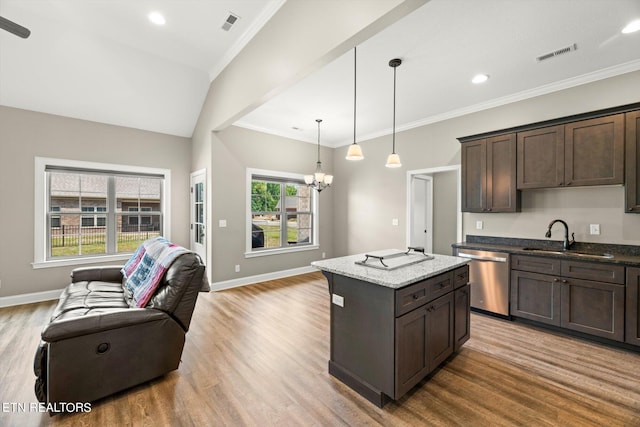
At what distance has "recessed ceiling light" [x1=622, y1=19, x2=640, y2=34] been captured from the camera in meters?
2.37

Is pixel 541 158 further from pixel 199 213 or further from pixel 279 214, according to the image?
pixel 199 213

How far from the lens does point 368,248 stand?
588cm

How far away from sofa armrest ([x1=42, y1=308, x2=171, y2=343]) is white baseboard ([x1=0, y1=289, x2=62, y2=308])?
3284mm

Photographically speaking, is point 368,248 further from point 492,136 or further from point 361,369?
point 361,369

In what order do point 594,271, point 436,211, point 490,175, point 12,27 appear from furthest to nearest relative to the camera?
1. point 436,211
2. point 490,175
3. point 594,271
4. point 12,27

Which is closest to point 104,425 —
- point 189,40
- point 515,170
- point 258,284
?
point 258,284

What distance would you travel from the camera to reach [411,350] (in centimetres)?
198

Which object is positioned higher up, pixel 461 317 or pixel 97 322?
pixel 97 322

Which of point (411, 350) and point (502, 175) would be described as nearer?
point (411, 350)

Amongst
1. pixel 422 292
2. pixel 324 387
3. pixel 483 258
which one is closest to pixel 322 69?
pixel 422 292

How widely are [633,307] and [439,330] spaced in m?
2.04

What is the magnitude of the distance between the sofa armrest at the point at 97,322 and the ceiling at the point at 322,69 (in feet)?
9.53

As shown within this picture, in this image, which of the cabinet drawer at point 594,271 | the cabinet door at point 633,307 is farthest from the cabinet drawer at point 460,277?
the cabinet door at point 633,307

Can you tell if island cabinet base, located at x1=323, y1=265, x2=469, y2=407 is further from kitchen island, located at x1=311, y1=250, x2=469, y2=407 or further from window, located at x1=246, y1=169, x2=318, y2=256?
window, located at x1=246, y1=169, x2=318, y2=256
